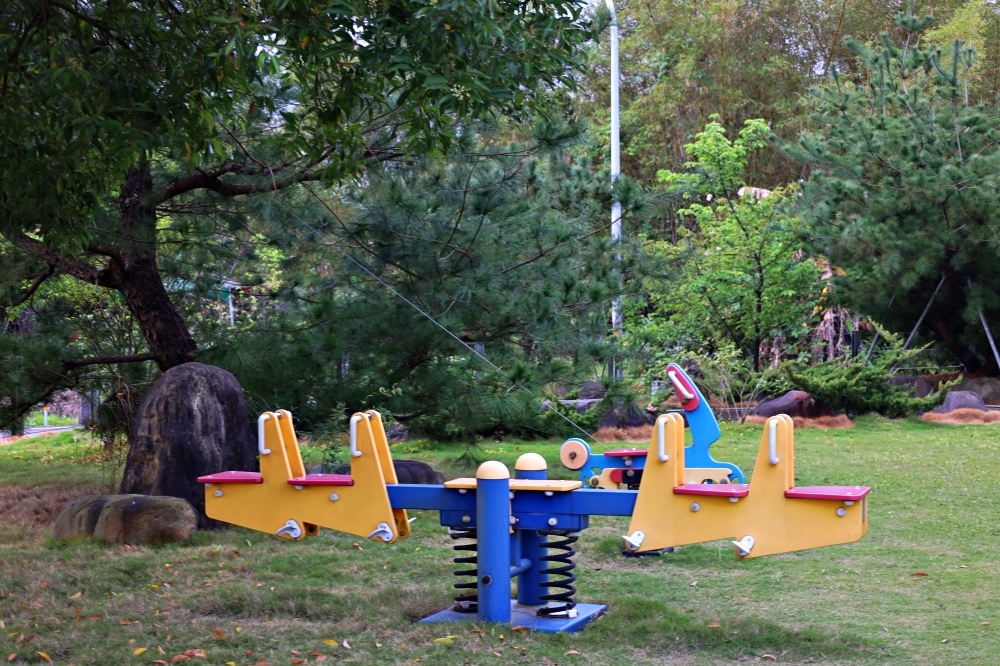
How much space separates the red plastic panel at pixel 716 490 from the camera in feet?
15.6

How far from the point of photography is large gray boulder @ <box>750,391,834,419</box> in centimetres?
1659

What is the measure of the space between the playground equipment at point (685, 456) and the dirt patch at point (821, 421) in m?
8.12

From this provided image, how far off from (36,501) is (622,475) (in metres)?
5.43

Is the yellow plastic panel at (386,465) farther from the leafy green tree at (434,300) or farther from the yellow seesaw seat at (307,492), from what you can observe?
the leafy green tree at (434,300)

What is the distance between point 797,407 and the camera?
16672mm

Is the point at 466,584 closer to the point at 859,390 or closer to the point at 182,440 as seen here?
the point at 182,440

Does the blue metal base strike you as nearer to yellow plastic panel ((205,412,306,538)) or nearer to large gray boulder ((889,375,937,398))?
yellow plastic panel ((205,412,306,538))

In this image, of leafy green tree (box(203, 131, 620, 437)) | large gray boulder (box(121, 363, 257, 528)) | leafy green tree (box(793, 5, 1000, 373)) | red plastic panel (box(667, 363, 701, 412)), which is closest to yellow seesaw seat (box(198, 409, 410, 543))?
large gray boulder (box(121, 363, 257, 528))

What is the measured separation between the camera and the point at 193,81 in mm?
5535

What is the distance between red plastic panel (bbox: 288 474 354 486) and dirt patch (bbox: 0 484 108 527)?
4285 mm

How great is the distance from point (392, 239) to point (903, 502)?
502 cm

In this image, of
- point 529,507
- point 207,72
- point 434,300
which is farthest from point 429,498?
point 434,300

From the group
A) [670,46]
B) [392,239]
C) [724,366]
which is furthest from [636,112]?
[392,239]

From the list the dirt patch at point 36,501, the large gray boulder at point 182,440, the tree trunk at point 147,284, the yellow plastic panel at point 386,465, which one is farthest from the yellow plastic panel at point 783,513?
the dirt patch at point 36,501
